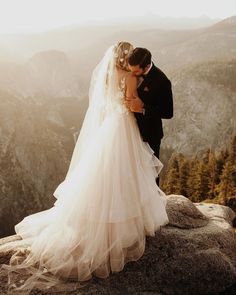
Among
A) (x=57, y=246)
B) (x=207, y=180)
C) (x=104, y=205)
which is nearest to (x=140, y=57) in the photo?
(x=104, y=205)

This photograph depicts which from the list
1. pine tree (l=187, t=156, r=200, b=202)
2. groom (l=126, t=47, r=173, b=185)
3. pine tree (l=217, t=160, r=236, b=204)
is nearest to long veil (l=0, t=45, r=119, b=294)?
groom (l=126, t=47, r=173, b=185)

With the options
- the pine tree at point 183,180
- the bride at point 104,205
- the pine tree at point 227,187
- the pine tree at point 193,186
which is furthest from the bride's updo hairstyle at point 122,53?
the pine tree at point 183,180

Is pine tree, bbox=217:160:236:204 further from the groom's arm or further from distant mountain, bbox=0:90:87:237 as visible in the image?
distant mountain, bbox=0:90:87:237

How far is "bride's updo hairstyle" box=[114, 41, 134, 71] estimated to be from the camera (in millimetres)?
6051

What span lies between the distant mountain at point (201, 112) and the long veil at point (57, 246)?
13314cm

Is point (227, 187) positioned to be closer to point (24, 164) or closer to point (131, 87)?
point (131, 87)

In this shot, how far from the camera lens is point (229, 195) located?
4347 cm

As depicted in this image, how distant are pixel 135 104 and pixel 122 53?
75 centimetres

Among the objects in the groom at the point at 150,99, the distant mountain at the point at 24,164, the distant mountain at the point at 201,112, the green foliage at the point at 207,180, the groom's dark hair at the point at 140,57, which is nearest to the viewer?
the groom's dark hair at the point at 140,57

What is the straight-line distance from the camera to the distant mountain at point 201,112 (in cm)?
14150

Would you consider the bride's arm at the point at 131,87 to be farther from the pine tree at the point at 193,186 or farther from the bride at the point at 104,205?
the pine tree at the point at 193,186

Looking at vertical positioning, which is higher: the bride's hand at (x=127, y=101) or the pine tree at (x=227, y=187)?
the bride's hand at (x=127, y=101)

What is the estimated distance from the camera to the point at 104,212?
19.5ft

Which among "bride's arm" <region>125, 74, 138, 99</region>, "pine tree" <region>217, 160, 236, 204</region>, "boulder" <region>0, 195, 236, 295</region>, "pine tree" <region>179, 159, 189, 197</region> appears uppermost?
"bride's arm" <region>125, 74, 138, 99</region>
